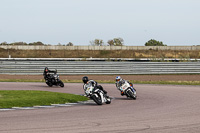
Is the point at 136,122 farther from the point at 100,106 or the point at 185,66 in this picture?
the point at 185,66

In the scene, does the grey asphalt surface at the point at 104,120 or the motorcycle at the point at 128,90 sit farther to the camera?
the motorcycle at the point at 128,90

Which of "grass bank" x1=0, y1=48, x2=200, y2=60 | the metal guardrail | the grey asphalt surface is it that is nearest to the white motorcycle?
the grey asphalt surface

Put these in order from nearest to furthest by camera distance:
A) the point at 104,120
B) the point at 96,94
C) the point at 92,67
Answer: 1. the point at 104,120
2. the point at 96,94
3. the point at 92,67

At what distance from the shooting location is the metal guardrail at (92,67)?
3938cm

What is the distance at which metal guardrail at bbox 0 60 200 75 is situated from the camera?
129 feet

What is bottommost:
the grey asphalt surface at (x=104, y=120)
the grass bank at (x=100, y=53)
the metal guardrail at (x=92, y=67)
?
the grey asphalt surface at (x=104, y=120)

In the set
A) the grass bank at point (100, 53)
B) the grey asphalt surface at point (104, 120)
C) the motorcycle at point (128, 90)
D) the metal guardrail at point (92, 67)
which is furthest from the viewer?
the grass bank at point (100, 53)

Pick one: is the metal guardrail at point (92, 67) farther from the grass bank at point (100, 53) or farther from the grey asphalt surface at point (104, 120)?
the grass bank at point (100, 53)

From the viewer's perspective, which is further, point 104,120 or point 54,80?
point 54,80

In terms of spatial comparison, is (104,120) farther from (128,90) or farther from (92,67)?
(92,67)

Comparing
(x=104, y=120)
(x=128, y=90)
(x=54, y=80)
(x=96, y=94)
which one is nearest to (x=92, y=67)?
(x=54, y=80)

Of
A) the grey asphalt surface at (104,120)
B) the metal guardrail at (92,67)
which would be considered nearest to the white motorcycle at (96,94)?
the grey asphalt surface at (104,120)

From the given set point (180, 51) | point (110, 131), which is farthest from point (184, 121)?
point (180, 51)

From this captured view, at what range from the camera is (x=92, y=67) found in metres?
39.8
